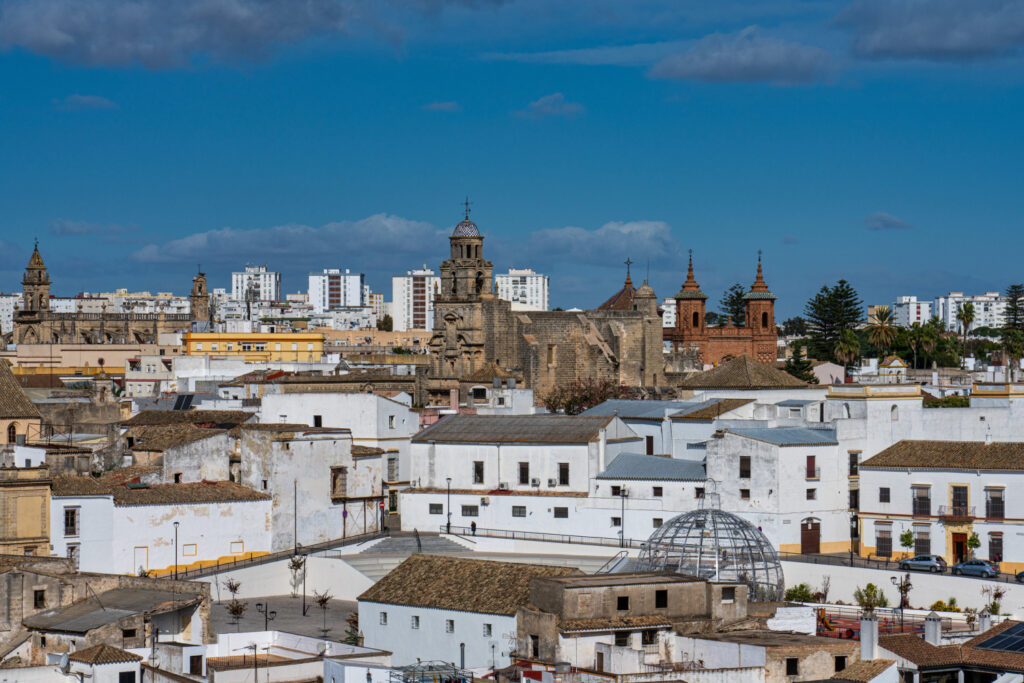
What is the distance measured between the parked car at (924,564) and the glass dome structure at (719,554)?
5.58 metres

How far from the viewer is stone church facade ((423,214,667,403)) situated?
91.6 metres

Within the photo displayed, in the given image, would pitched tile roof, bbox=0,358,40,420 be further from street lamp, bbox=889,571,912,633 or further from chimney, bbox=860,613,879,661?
chimney, bbox=860,613,879,661

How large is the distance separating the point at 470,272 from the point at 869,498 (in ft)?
144

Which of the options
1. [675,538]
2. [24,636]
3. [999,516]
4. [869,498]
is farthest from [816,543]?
[24,636]

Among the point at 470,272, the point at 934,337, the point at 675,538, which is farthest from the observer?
the point at 934,337

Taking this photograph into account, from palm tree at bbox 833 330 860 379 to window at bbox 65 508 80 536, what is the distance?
70.9 meters

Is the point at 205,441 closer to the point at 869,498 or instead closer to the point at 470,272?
the point at 869,498

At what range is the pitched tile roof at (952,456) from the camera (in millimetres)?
49384

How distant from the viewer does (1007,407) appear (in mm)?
55219

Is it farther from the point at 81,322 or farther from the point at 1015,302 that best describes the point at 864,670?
the point at 81,322

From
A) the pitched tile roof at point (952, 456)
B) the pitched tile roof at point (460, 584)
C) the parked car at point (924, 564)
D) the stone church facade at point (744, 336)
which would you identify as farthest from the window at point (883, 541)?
the stone church facade at point (744, 336)

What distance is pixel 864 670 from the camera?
111 ft

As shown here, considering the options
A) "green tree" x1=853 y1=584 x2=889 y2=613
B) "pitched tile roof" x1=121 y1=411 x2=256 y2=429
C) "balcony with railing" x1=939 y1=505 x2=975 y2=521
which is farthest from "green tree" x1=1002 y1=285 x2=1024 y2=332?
"green tree" x1=853 y1=584 x2=889 y2=613

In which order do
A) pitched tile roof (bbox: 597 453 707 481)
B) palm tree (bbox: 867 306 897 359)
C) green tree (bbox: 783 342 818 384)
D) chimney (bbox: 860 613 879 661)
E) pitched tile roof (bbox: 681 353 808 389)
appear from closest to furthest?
chimney (bbox: 860 613 879 661) → pitched tile roof (bbox: 597 453 707 481) → pitched tile roof (bbox: 681 353 808 389) → green tree (bbox: 783 342 818 384) → palm tree (bbox: 867 306 897 359)
